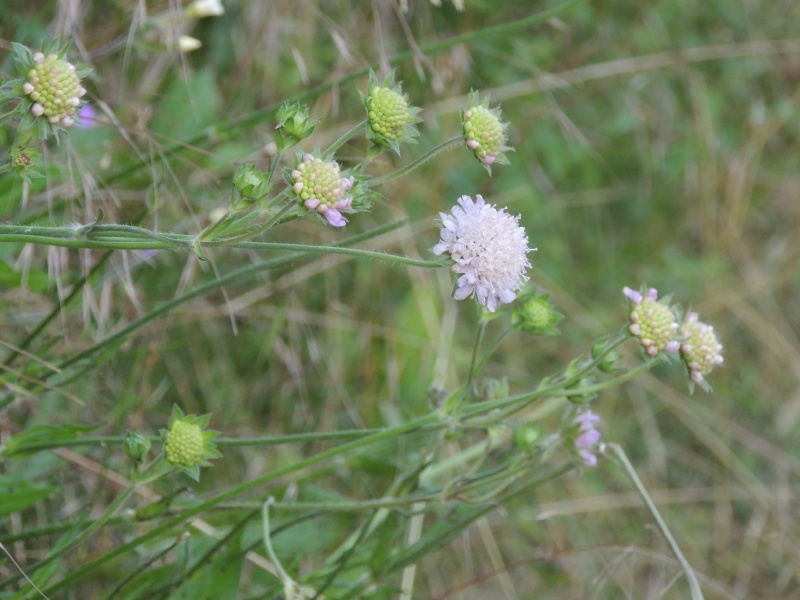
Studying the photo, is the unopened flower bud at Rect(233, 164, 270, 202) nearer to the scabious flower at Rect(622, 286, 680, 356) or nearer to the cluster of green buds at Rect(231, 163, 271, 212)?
the cluster of green buds at Rect(231, 163, 271, 212)

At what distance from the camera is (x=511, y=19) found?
95.9 inches

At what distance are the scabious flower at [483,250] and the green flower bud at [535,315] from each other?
0.50 feet

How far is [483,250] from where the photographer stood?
3.65ft

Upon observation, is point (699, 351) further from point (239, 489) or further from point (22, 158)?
point (22, 158)

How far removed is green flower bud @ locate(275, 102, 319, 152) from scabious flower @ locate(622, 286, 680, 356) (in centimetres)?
49

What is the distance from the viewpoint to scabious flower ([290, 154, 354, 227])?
101cm

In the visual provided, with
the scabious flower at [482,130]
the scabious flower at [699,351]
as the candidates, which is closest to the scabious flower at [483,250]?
the scabious flower at [482,130]

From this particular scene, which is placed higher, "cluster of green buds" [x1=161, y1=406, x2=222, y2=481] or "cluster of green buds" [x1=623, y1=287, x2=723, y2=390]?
"cluster of green buds" [x1=623, y1=287, x2=723, y2=390]

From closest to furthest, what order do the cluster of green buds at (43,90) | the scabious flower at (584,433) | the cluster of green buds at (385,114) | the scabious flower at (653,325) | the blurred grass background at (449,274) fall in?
1. the cluster of green buds at (43,90)
2. the cluster of green buds at (385,114)
3. the scabious flower at (653,325)
4. the scabious flower at (584,433)
5. the blurred grass background at (449,274)

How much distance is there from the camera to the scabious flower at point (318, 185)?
39.9 inches

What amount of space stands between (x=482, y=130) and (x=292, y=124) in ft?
0.82

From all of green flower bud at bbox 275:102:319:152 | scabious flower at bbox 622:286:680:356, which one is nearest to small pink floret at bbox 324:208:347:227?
green flower bud at bbox 275:102:319:152

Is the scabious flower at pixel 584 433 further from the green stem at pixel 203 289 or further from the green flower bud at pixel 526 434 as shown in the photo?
the green stem at pixel 203 289

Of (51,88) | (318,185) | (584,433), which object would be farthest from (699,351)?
(51,88)
